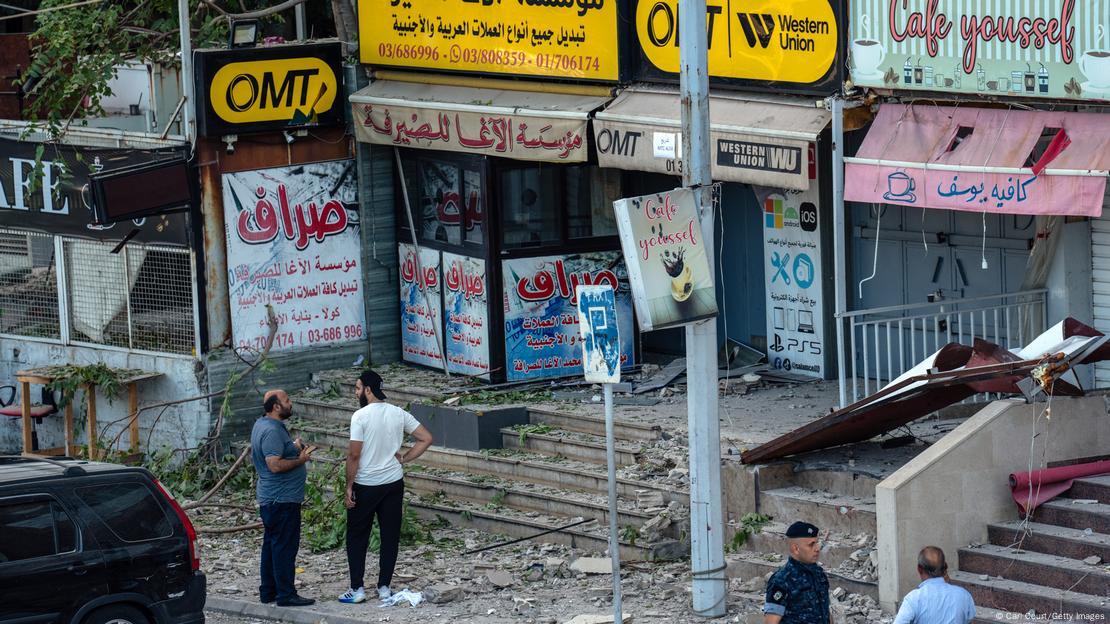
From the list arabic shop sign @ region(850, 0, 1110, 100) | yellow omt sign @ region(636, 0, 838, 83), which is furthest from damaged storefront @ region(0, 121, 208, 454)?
arabic shop sign @ region(850, 0, 1110, 100)

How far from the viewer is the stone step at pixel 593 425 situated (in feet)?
45.9

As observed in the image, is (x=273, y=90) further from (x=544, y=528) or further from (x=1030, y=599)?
(x=1030, y=599)

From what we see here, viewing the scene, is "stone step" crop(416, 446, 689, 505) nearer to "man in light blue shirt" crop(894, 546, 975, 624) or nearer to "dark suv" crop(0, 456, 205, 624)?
"dark suv" crop(0, 456, 205, 624)

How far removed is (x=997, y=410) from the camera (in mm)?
11008

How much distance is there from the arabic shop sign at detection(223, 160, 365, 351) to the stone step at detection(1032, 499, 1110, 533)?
859 cm

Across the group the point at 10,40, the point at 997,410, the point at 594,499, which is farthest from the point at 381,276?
the point at 997,410

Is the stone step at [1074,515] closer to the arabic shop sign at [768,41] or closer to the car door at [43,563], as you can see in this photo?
the arabic shop sign at [768,41]

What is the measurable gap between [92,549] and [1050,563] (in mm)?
6297

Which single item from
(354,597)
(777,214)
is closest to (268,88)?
(777,214)

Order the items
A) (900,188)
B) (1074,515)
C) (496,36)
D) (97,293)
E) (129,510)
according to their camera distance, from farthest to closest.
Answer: (97,293) < (496,36) < (900,188) < (1074,515) < (129,510)

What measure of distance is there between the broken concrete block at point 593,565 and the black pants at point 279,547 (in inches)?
86.1

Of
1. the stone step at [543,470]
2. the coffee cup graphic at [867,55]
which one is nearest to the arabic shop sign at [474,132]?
the stone step at [543,470]

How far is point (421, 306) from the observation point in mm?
17234

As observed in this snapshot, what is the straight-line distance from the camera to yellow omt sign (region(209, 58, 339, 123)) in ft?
53.2
